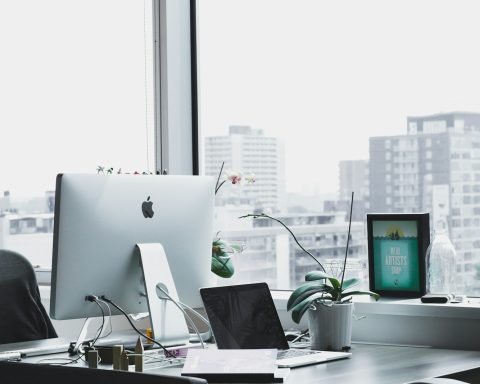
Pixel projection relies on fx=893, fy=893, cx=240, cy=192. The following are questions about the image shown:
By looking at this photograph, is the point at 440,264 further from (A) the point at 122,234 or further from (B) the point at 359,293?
(A) the point at 122,234

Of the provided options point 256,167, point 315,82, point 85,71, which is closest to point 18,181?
point 85,71

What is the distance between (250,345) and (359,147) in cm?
114

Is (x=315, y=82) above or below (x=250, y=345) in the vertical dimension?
above

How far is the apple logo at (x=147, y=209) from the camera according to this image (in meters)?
2.73

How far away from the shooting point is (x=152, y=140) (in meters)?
4.23

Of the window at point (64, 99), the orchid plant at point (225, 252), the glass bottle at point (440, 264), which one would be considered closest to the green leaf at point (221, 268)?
the orchid plant at point (225, 252)

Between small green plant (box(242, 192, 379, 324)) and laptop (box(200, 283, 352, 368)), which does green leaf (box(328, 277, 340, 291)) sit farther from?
laptop (box(200, 283, 352, 368))

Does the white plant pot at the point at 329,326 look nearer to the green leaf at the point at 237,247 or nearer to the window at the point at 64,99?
the green leaf at the point at 237,247

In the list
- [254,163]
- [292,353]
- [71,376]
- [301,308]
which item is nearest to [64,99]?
[254,163]

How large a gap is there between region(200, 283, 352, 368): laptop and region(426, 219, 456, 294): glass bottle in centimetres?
58

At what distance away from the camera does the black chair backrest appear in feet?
4.66

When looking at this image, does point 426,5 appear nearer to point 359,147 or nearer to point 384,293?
point 359,147

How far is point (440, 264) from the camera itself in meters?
3.12

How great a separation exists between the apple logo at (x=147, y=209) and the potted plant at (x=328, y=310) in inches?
21.6
